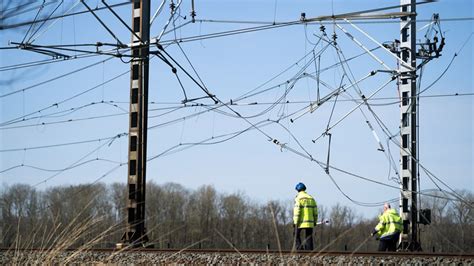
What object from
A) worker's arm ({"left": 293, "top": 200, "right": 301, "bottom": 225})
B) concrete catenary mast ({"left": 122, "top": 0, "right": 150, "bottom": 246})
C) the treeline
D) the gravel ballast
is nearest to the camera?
the treeline

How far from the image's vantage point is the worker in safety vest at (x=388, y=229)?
14.7 meters

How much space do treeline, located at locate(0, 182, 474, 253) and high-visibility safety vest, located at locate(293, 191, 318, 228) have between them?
52cm

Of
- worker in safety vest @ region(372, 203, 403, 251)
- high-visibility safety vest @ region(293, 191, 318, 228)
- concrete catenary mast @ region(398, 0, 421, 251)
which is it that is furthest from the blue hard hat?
concrete catenary mast @ region(398, 0, 421, 251)

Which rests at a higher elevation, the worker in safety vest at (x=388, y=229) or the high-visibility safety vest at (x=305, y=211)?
the high-visibility safety vest at (x=305, y=211)

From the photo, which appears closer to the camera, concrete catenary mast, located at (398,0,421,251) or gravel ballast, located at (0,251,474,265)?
gravel ballast, located at (0,251,474,265)

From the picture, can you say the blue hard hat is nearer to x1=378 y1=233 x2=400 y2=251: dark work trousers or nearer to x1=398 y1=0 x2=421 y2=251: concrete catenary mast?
x1=378 y1=233 x2=400 y2=251: dark work trousers

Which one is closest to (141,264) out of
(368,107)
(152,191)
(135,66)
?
(135,66)

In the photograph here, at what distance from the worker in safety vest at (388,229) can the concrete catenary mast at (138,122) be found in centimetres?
565

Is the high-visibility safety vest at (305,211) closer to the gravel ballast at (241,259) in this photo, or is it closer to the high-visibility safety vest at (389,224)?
the gravel ballast at (241,259)

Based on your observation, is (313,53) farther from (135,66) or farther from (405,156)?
(135,66)

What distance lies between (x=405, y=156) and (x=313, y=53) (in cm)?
419

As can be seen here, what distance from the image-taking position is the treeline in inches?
271

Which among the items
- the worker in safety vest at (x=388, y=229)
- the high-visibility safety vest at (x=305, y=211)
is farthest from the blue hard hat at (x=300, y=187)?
the worker in safety vest at (x=388, y=229)

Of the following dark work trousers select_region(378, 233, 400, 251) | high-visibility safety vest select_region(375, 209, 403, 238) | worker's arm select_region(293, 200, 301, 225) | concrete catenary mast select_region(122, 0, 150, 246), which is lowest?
dark work trousers select_region(378, 233, 400, 251)
